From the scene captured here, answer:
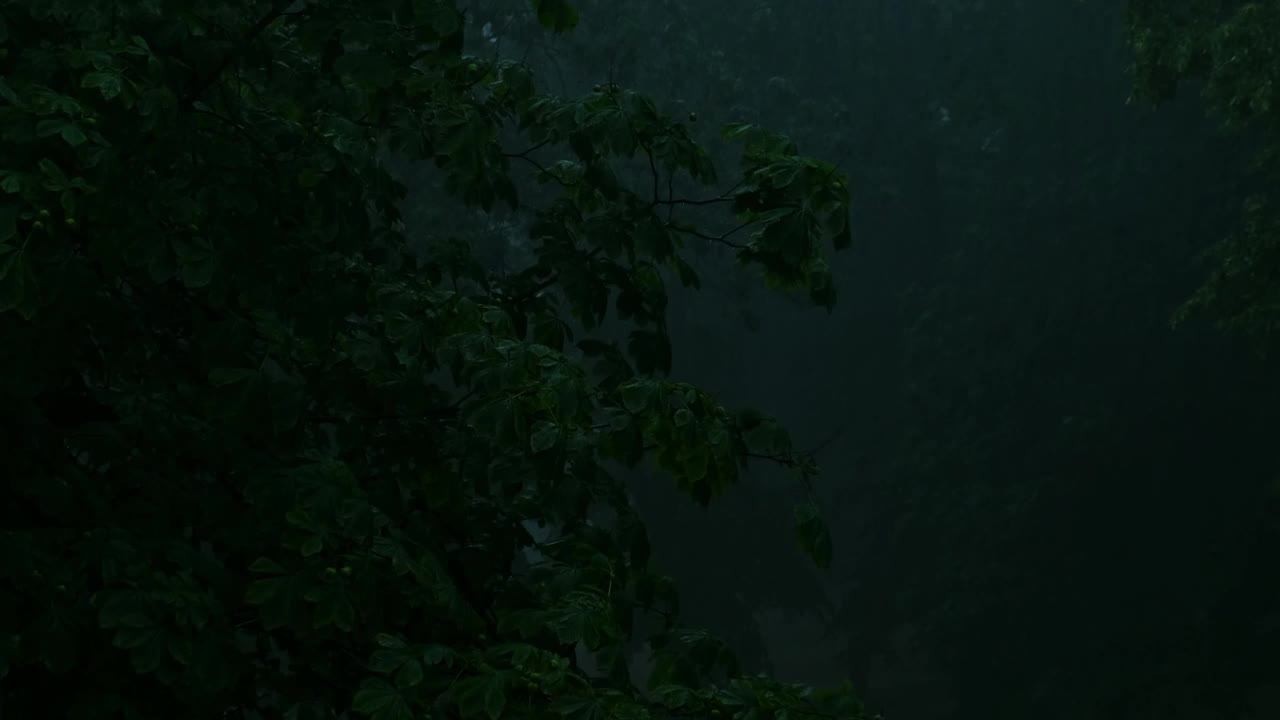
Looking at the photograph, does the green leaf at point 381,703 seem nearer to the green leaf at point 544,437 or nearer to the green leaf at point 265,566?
the green leaf at point 265,566

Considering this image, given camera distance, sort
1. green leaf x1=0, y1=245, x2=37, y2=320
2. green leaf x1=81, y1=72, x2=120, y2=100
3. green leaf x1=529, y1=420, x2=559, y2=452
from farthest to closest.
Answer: green leaf x1=529, y1=420, x2=559, y2=452 → green leaf x1=81, y1=72, x2=120, y2=100 → green leaf x1=0, y1=245, x2=37, y2=320

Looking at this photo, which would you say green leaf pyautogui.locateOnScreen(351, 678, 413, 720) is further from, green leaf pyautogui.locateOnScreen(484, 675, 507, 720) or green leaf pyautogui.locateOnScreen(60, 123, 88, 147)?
green leaf pyautogui.locateOnScreen(60, 123, 88, 147)

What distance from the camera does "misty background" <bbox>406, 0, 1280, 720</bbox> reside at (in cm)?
1941

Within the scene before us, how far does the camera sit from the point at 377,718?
3.48 m

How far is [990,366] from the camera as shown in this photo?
71.4 ft

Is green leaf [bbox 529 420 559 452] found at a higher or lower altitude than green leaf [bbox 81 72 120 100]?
lower

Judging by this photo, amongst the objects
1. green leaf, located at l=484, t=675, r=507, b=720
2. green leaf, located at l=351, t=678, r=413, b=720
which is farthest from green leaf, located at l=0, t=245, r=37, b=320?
green leaf, located at l=484, t=675, r=507, b=720

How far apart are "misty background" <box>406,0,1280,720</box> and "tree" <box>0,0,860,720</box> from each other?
12319 mm

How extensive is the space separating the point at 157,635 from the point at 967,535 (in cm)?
1846

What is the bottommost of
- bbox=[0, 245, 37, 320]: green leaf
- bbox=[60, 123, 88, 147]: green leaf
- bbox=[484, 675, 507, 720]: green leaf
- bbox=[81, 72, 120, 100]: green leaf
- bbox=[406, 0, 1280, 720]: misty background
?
bbox=[484, 675, 507, 720]: green leaf

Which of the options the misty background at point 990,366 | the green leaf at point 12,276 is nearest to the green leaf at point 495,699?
the green leaf at point 12,276

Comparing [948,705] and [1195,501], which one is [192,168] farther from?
[948,705]

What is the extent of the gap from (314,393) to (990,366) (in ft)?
58.9

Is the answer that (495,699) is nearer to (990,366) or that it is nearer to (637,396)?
(637,396)
